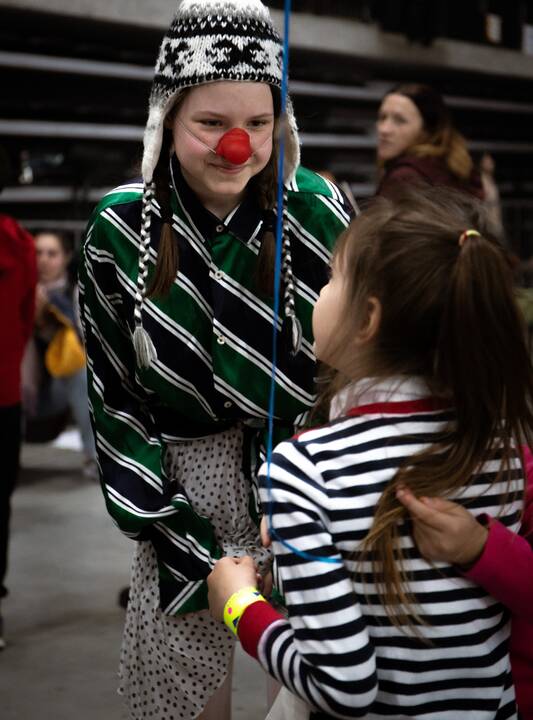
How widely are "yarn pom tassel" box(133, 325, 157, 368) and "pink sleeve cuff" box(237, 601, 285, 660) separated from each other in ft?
1.94

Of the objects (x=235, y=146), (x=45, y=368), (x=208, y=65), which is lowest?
(x=45, y=368)

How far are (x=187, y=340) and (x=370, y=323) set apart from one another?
2.05 feet

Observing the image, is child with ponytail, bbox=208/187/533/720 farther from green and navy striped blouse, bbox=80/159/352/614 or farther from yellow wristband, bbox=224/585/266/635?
green and navy striped blouse, bbox=80/159/352/614

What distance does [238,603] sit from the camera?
137 cm

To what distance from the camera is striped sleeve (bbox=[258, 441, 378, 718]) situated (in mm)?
1192

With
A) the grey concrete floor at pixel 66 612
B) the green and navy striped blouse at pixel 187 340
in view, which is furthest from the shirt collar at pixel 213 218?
the grey concrete floor at pixel 66 612

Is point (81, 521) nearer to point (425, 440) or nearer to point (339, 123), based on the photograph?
point (425, 440)

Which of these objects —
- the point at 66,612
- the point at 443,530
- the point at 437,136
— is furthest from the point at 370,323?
the point at 437,136

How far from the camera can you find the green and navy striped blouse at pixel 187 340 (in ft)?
6.07

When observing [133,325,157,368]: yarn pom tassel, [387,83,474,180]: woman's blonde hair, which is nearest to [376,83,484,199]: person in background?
[387,83,474,180]: woman's blonde hair

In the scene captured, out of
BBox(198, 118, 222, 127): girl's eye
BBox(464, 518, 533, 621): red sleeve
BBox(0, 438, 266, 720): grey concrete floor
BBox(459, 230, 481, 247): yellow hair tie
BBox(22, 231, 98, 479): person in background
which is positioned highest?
BBox(198, 118, 222, 127): girl's eye

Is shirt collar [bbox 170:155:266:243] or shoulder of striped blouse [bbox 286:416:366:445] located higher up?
shirt collar [bbox 170:155:266:243]

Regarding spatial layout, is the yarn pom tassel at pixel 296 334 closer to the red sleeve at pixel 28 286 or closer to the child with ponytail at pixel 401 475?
the child with ponytail at pixel 401 475

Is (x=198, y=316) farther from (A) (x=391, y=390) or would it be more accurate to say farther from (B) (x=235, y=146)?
(A) (x=391, y=390)
